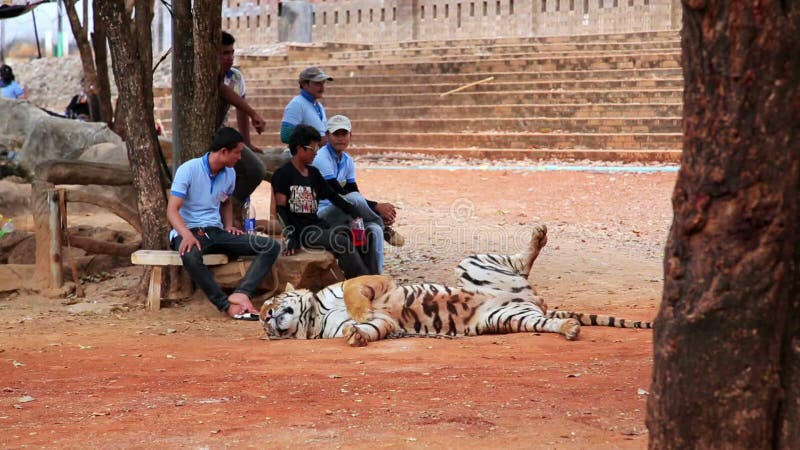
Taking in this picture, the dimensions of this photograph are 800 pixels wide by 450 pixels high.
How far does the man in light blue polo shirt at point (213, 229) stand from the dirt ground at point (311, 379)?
0.28 m

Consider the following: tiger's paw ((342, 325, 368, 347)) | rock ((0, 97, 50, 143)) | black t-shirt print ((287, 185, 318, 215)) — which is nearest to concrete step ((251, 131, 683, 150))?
rock ((0, 97, 50, 143))

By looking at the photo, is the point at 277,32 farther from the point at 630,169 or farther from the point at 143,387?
the point at 143,387

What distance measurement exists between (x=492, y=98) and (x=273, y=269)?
560 inches

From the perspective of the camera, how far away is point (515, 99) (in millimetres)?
21906

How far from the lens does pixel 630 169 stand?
17438 mm

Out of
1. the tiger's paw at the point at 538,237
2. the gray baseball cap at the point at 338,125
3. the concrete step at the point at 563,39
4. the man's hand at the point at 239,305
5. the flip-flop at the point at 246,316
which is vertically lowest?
the flip-flop at the point at 246,316

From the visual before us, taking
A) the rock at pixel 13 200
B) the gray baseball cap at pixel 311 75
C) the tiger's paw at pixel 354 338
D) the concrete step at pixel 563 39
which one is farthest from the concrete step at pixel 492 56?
the tiger's paw at pixel 354 338

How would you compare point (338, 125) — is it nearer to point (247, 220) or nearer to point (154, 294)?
point (247, 220)

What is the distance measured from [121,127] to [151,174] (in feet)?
24.2

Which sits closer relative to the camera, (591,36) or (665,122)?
(665,122)

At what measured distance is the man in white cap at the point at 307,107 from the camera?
9.63 metres

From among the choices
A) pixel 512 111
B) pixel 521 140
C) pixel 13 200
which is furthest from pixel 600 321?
pixel 512 111

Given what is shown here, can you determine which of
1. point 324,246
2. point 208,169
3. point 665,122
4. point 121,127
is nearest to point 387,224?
point 324,246

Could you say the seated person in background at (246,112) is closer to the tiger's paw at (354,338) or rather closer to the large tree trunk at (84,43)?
the tiger's paw at (354,338)
